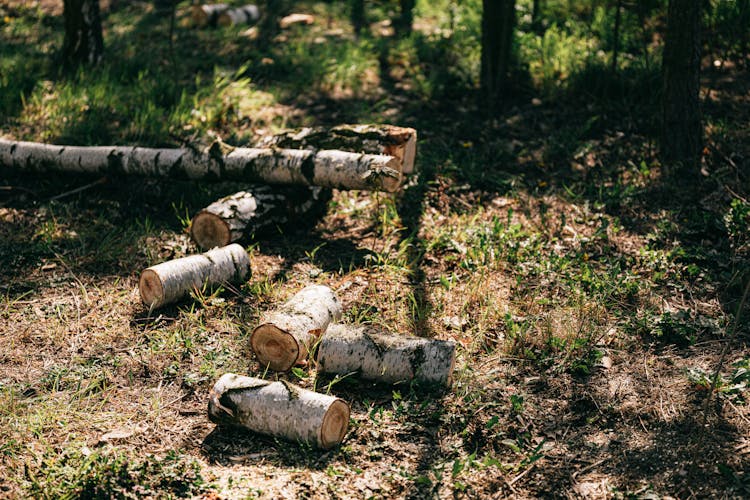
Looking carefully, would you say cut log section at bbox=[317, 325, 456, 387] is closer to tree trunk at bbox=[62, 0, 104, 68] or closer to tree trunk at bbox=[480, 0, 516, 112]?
tree trunk at bbox=[480, 0, 516, 112]

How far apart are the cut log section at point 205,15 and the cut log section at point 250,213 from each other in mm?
5155

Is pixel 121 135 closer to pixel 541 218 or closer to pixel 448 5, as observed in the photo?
pixel 541 218

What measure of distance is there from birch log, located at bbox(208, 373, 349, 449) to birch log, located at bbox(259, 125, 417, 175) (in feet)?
8.88

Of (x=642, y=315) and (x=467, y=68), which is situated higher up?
(x=467, y=68)

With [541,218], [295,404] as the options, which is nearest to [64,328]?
[295,404]

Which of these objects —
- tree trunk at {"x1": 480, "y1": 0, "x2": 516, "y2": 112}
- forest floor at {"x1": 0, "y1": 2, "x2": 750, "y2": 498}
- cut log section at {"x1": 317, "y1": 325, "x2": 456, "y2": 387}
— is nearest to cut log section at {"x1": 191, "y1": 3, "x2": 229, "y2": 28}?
→ forest floor at {"x1": 0, "y1": 2, "x2": 750, "y2": 498}

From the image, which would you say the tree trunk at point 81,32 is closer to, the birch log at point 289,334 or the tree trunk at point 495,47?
the tree trunk at point 495,47

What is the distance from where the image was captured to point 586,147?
266 inches

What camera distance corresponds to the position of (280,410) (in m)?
3.73

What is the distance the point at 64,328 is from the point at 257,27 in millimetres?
6486

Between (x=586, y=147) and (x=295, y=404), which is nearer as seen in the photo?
(x=295, y=404)

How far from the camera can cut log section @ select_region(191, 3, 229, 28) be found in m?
10.1

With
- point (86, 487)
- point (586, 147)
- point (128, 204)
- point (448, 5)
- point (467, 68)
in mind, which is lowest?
point (86, 487)

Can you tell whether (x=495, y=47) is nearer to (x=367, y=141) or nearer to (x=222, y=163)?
(x=367, y=141)
